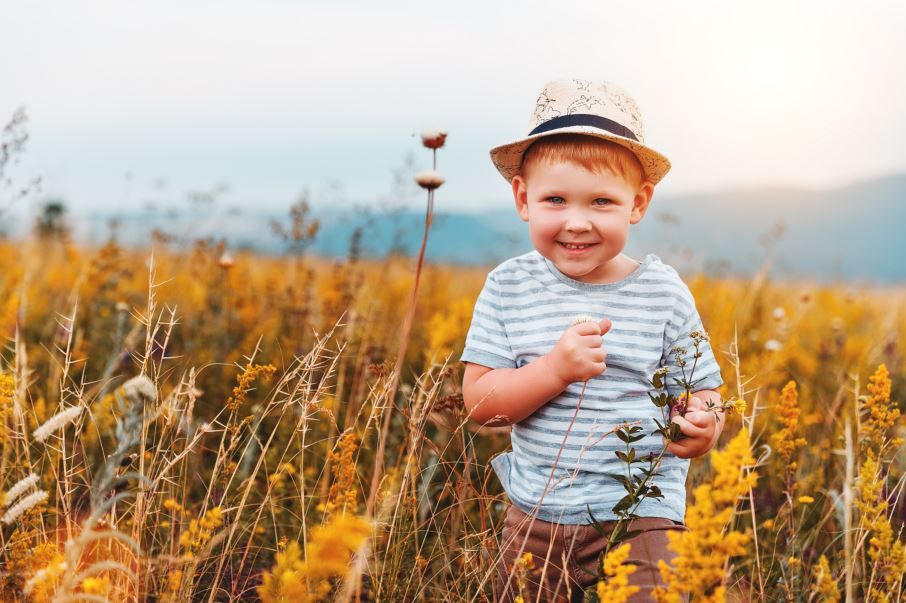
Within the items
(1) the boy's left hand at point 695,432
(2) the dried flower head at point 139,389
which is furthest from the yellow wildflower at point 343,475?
(1) the boy's left hand at point 695,432

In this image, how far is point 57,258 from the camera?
26.8ft

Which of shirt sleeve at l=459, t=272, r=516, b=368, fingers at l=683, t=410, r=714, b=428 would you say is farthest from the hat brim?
fingers at l=683, t=410, r=714, b=428

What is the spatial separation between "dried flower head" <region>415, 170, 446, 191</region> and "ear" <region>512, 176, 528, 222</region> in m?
0.41

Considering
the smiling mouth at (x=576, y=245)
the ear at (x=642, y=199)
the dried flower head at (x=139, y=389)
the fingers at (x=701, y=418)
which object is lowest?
the fingers at (x=701, y=418)

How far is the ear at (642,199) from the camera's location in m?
2.23

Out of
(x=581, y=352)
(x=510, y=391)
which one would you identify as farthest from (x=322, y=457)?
(x=581, y=352)

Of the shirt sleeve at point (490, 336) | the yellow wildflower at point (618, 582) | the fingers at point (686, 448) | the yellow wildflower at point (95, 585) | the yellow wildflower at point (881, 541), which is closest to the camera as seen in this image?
the yellow wildflower at point (95, 585)

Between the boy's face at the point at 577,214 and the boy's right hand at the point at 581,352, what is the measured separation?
0.22 meters

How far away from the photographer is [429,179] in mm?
1888

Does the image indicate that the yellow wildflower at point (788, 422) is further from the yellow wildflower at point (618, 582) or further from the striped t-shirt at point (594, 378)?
the yellow wildflower at point (618, 582)

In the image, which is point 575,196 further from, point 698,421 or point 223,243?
point 223,243

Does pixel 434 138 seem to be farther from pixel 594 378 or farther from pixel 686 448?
pixel 686 448

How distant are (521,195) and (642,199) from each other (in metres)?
0.36

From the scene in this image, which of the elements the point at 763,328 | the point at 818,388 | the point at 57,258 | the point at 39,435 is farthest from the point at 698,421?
the point at 57,258
